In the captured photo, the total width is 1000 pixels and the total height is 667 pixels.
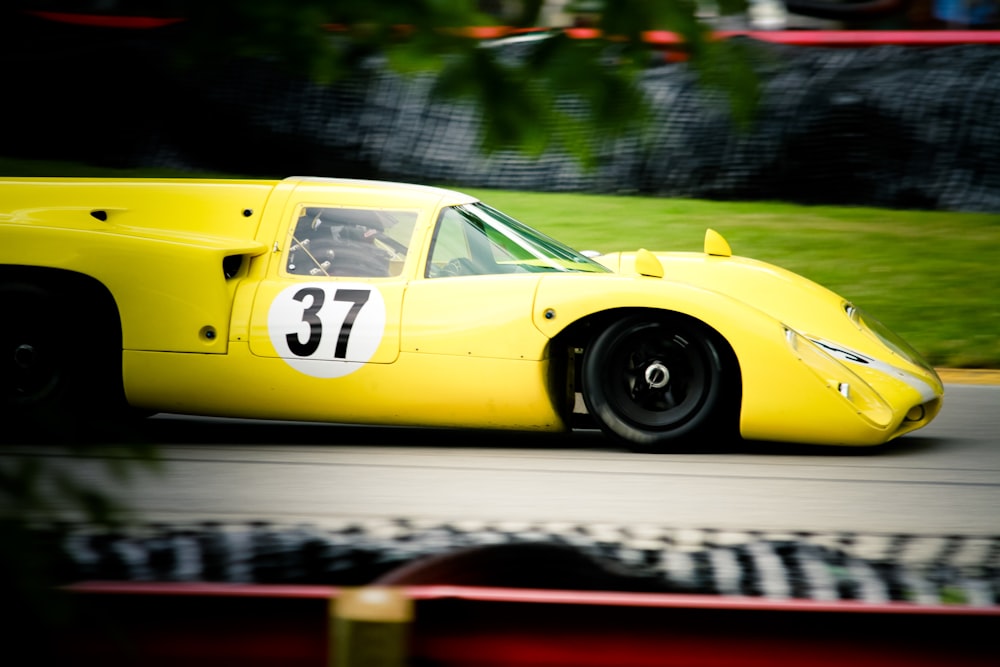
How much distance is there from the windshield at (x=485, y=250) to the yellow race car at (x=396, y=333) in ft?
0.03

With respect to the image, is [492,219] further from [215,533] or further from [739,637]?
[739,637]

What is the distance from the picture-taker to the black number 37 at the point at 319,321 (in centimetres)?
570

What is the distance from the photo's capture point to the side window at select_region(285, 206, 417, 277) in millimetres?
5891

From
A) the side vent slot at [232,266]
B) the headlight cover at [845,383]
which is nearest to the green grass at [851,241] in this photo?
the headlight cover at [845,383]

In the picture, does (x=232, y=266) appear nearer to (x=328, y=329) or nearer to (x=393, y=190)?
(x=328, y=329)

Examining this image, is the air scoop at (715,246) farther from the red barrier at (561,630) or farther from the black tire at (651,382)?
the red barrier at (561,630)

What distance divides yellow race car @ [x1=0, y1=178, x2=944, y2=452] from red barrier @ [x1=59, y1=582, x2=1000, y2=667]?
369cm

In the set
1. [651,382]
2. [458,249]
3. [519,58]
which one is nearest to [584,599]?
[519,58]

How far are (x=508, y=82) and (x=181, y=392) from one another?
3664 mm

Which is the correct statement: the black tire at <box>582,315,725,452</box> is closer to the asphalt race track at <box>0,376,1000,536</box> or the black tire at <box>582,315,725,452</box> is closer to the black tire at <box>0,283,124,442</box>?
the asphalt race track at <box>0,376,1000,536</box>

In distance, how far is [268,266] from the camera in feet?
19.4

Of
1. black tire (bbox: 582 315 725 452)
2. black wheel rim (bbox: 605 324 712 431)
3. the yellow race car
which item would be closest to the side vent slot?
the yellow race car

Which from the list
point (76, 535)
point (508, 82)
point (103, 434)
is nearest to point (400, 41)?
point (508, 82)

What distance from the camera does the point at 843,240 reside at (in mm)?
12195
